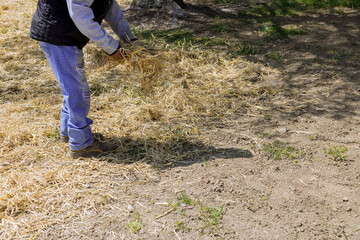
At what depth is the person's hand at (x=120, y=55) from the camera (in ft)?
11.9

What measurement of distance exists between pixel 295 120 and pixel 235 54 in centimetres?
217

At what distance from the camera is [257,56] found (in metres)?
6.23

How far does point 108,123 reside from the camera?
15.0ft

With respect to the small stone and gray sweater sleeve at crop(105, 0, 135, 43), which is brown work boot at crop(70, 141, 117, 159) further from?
the small stone

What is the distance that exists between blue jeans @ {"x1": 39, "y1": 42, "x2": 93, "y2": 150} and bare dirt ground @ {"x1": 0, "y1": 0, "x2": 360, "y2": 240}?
0.31 metres

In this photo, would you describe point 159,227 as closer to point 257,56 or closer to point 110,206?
point 110,206

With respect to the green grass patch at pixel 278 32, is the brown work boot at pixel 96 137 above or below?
below

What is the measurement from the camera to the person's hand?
3.61 meters

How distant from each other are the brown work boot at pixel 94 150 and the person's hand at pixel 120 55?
93 centimetres

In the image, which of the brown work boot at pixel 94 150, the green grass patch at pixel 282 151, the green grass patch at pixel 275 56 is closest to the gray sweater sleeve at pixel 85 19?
the brown work boot at pixel 94 150

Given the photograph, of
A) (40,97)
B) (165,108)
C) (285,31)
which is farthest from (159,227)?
(285,31)

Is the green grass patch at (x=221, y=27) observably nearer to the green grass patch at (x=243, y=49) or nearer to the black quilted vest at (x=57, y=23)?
the green grass patch at (x=243, y=49)

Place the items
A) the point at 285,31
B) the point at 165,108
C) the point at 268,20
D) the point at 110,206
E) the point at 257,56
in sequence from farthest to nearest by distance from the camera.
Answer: the point at 268,20 < the point at 285,31 < the point at 257,56 < the point at 165,108 < the point at 110,206

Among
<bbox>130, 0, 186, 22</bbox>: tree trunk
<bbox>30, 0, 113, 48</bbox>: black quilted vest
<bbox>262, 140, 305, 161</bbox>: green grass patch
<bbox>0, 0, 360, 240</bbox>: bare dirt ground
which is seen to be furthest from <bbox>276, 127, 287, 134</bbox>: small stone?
<bbox>130, 0, 186, 22</bbox>: tree trunk
